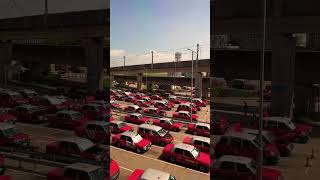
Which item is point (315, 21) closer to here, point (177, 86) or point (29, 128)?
point (29, 128)

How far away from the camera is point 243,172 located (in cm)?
745

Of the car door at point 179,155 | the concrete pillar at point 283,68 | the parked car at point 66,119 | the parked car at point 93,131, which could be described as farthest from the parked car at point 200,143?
the parked car at point 66,119

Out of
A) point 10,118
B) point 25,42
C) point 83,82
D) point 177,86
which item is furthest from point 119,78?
point 10,118

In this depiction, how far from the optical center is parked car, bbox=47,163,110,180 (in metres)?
6.84

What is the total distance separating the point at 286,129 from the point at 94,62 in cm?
1100

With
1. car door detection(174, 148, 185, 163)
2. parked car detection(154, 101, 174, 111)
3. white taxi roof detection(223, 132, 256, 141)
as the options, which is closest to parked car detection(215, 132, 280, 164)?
white taxi roof detection(223, 132, 256, 141)

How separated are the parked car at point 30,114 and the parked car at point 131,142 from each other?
16.4ft

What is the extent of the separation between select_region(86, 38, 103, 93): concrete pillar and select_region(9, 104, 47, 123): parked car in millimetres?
2946

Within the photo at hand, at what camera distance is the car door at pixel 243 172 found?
7.34 metres

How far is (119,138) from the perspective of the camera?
32.3ft

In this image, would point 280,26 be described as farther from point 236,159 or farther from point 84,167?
point 84,167

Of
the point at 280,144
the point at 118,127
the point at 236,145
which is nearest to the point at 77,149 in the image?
the point at 118,127

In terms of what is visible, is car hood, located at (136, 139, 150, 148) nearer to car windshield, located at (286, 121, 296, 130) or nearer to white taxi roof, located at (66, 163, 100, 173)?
white taxi roof, located at (66, 163, 100, 173)

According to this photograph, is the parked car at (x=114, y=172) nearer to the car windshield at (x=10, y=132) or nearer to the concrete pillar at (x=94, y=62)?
the car windshield at (x=10, y=132)
